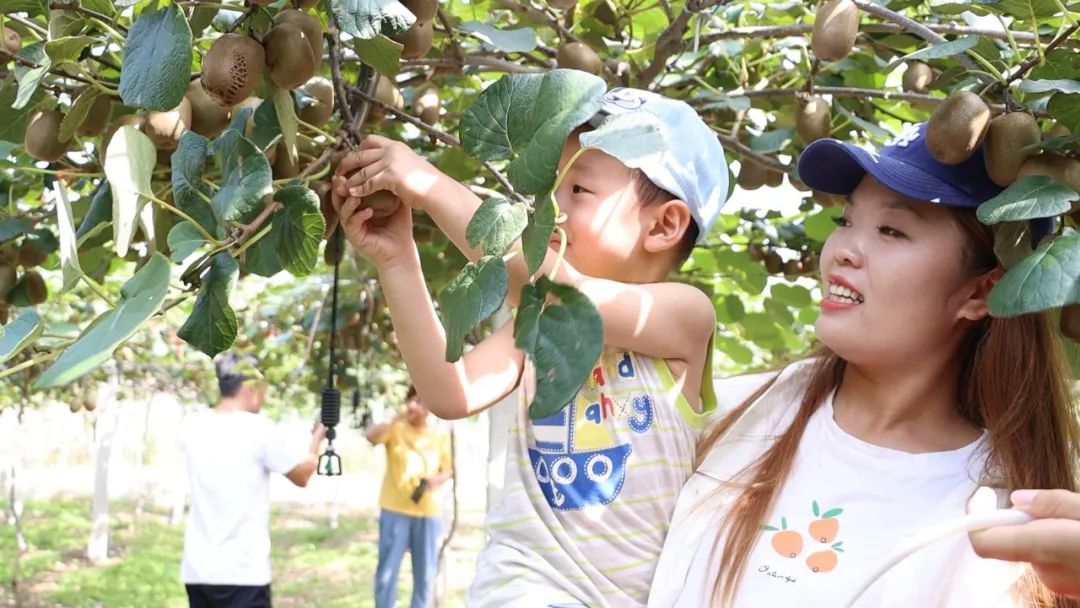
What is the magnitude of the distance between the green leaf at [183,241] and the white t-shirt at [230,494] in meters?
3.78

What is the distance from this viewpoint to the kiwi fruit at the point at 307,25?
1.16 m

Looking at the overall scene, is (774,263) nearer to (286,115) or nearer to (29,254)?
(29,254)

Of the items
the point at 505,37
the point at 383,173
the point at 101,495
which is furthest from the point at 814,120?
the point at 101,495

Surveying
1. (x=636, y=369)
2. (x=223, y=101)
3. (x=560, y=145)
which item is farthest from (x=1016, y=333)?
(x=223, y=101)

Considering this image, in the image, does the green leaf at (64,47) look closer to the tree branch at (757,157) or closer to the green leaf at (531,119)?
the green leaf at (531,119)

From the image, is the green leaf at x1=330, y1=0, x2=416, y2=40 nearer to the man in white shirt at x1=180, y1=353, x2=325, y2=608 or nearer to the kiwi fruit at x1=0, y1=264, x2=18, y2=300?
the kiwi fruit at x1=0, y1=264, x2=18, y2=300

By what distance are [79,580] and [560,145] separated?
11.6 meters

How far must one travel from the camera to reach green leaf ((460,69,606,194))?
2.79ft

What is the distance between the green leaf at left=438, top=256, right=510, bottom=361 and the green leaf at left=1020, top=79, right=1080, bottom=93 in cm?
64

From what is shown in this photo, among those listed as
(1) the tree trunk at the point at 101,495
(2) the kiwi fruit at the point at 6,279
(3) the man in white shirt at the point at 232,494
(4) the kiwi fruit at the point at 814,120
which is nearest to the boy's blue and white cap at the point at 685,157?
(4) the kiwi fruit at the point at 814,120

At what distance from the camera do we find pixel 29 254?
6.81 ft

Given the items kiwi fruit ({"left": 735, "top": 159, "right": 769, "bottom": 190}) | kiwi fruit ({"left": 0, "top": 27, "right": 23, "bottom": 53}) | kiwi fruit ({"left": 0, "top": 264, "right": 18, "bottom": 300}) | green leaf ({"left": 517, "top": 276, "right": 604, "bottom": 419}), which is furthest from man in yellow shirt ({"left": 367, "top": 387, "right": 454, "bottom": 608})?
green leaf ({"left": 517, "top": 276, "right": 604, "bottom": 419})

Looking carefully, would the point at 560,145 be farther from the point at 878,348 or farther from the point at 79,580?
the point at 79,580

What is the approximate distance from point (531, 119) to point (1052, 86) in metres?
0.60
